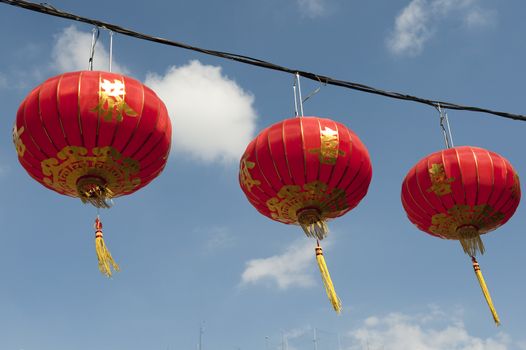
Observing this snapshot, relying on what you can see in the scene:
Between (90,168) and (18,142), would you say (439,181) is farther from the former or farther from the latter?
(18,142)

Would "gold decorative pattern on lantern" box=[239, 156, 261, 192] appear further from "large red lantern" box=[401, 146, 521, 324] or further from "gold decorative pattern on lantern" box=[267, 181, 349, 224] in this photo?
"large red lantern" box=[401, 146, 521, 324]

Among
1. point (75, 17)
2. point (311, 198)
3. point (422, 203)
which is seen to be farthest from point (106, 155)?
point (422, 203)

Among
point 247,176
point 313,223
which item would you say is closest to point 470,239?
point 313,223

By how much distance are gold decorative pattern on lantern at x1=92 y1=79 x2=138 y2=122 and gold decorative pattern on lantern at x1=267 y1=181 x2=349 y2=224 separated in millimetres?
1831

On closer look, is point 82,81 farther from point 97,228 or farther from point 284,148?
point 284,148

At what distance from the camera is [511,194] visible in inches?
314

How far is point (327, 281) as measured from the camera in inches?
276

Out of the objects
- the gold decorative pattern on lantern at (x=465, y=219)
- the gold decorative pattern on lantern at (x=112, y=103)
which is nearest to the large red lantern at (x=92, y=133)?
the gold decorative pattern on lantern at (x=112, y=103)

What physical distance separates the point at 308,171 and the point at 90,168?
2.12m

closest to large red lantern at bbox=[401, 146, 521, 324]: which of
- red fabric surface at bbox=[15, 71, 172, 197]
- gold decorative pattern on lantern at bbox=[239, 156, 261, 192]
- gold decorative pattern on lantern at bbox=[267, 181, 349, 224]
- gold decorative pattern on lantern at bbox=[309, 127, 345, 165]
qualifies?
gold decorative pattern on lantern at bbox=[267, 181, 349, 224]

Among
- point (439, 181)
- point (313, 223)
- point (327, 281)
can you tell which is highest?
point (439, 181)

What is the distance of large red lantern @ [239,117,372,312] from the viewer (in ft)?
22.2

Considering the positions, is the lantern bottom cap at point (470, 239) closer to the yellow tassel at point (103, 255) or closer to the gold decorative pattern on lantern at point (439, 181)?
the gold decorative pattern on lantern at point (439, 181)

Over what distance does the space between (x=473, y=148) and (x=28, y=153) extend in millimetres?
5026
